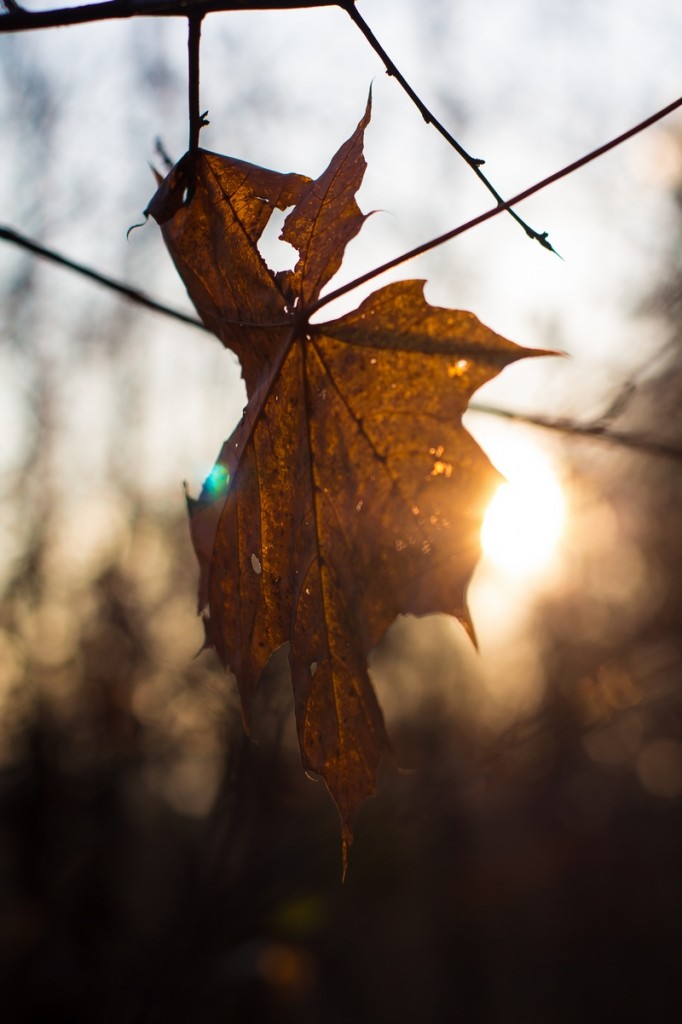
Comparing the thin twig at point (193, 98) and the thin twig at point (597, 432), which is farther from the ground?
the thin twig at point (193, 98)

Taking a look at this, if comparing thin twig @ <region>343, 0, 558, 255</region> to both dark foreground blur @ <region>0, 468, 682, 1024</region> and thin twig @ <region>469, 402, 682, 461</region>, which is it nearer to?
thin twig @ <region>469, 402, 682, 461</region>

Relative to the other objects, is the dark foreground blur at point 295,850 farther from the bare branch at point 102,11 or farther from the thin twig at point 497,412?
the bare branch at point 102,11

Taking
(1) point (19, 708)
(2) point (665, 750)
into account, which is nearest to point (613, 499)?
(1) point (19, 708)

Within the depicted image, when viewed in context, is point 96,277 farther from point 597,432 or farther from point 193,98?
point 597,432

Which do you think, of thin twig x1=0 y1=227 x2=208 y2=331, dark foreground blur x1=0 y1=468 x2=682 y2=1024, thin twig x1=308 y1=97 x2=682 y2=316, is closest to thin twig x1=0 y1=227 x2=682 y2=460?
thin twig x1=0 y1=227 x2=208 y2=331

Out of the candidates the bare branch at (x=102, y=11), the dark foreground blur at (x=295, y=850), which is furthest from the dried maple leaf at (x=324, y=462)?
the dark foreground blur at (x=295, y=850)

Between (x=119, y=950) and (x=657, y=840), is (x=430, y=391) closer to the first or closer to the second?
(x=119, y=950)

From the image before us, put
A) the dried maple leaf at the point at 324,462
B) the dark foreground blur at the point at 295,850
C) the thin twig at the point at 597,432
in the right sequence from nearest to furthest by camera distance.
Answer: the dried maple leaf at the point at 324,462 < the thin twig at the point at 597,432 < the dark foreground blur at the point at 295,850
